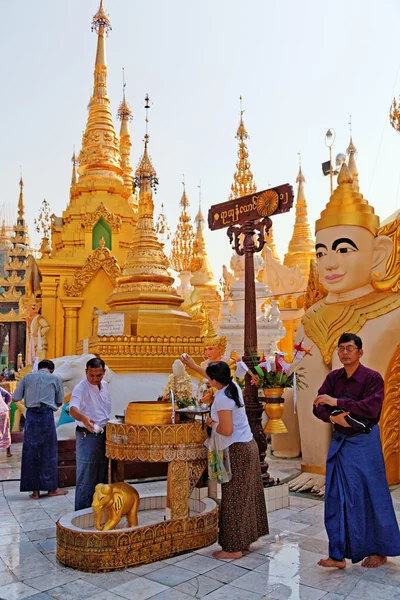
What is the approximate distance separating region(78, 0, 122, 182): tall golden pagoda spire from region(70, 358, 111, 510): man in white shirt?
595 inches

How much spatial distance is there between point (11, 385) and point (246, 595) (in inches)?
428

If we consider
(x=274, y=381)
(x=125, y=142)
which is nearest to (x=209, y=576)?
(x=274, y=381)

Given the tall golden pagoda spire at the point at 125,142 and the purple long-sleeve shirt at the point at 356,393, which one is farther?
the tall golden pagoda spire at the point at 125,142

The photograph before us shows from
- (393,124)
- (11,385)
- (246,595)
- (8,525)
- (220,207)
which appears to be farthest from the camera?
(11,385)

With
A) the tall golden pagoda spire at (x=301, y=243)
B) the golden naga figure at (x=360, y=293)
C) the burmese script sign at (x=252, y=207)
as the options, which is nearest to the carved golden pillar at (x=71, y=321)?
the tall golden pagoda spire at (x=301, y=243)

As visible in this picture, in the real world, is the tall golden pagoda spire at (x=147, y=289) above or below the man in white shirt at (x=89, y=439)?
above

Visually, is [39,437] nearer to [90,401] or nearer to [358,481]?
[90,401]

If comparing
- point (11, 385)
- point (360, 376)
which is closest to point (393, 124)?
point (360, 376)

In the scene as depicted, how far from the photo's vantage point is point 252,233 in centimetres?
616

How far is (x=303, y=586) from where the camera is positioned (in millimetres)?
3812

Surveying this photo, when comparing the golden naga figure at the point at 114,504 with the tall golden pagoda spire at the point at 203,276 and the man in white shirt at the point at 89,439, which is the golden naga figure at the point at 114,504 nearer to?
the man in white shirt at the point at 89,439

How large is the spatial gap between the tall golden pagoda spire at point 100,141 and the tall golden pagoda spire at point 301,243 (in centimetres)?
743

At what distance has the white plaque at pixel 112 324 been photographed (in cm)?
1082

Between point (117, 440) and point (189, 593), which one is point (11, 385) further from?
point (189, 593)
